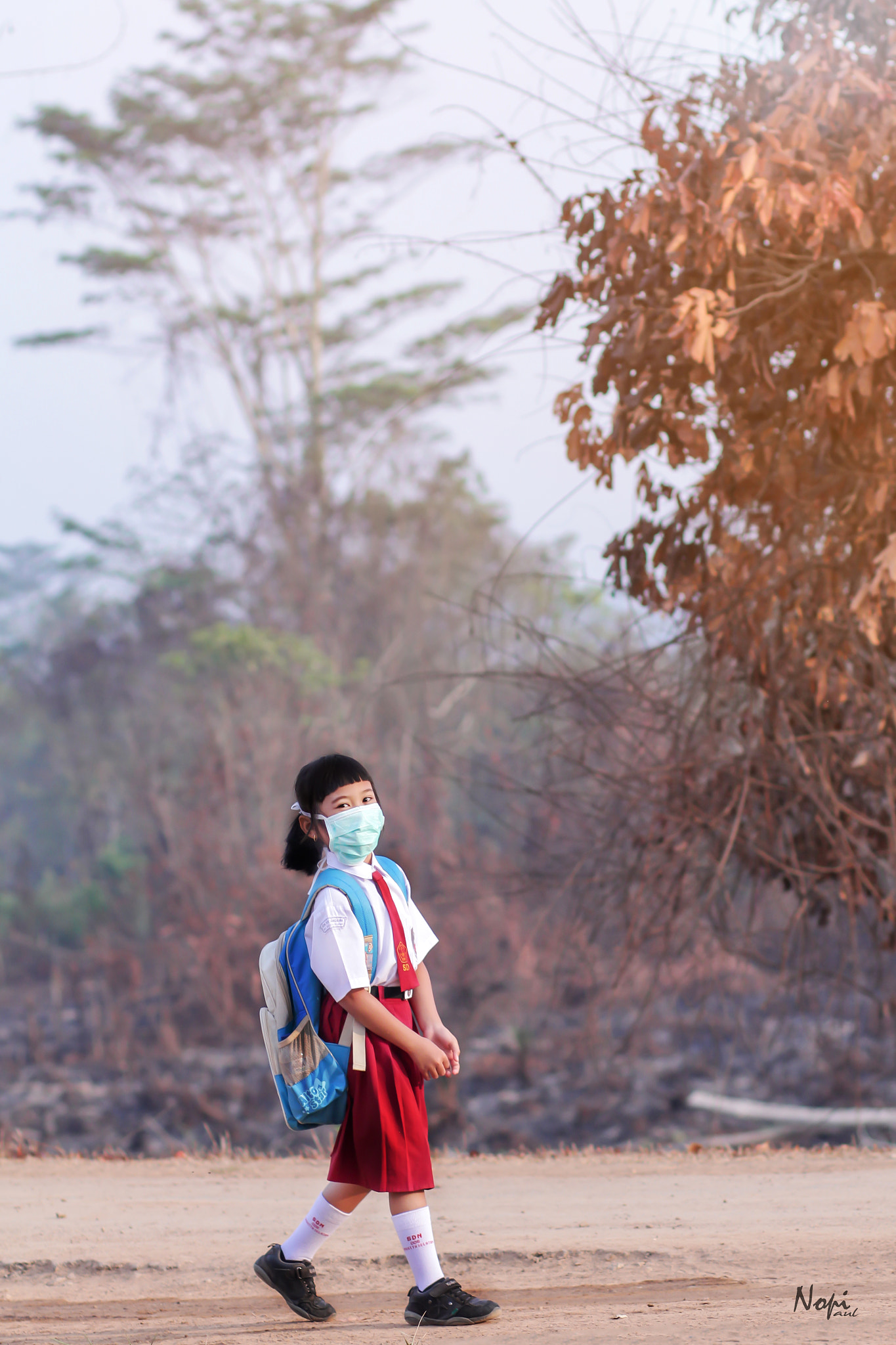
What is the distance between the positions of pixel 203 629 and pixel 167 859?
15.2 feet

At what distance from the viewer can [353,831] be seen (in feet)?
10.5

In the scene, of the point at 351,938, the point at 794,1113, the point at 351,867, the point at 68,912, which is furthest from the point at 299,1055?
the point at 68,912

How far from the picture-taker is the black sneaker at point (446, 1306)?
10.1 ft

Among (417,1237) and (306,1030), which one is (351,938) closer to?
(306,1030)

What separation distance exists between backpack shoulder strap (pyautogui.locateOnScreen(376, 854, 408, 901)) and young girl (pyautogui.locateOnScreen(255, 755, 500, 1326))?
0.02 m

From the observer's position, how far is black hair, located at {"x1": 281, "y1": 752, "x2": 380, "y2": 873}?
325cm

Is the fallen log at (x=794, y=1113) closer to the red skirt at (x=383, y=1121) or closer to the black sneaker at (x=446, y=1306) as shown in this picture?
the black sneaker at (x=446, y=1306)

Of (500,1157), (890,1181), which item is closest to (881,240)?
(890,1181)

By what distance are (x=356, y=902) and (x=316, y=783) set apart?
12.7 inches

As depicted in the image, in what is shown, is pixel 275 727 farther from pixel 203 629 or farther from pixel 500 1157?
pixel 500 1157

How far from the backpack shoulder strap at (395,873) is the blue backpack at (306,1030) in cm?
16

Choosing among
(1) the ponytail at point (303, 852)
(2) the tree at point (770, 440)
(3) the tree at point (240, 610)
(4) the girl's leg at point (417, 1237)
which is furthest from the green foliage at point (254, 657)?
(4) the girl's leg at point (417, 1237)

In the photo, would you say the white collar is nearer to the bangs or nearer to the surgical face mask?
the surgical face mask

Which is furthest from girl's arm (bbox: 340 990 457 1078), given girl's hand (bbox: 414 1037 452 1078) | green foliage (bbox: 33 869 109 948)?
green foliage (bbox: 33 869 109 948)
